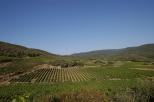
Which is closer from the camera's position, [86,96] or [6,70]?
[86,96]

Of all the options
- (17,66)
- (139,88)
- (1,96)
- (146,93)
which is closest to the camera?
(146,93)

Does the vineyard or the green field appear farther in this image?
the vineyard

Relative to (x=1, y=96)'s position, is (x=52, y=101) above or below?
above

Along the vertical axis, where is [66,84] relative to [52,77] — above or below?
below

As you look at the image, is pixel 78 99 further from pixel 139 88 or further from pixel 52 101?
pixel 139 88

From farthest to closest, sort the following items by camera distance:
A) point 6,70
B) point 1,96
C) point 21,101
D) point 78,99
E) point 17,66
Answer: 1. point 17,66
2. point 6,70
3. point 1,96
4. point 78,99
5. point 21,101

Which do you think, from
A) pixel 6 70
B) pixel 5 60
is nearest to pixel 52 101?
pixel 6 70

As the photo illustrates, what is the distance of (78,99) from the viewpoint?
10.4 metres

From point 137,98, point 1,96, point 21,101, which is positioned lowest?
point 1,96

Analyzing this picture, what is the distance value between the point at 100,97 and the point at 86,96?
869mm

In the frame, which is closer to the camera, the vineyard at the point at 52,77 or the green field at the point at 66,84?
the green field at the point at 66,84

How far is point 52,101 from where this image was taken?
1082 centimetres

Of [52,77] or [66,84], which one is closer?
[66,84]

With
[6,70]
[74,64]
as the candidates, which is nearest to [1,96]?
[6,70]
